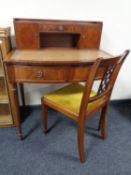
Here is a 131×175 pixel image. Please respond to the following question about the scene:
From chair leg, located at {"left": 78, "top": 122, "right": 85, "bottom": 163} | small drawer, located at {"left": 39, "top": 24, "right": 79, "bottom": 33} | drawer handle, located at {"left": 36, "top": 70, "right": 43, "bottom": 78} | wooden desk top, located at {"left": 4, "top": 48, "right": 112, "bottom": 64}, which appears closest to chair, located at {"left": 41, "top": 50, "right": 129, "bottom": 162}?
chair leg, located at {"left": 78, "top": 122, "right": 85, "bottom": 163}

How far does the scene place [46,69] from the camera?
3.72ft

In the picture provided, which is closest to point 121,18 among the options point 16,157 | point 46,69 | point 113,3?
point 113,3

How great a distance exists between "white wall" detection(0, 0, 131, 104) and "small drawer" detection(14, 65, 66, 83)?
23.0 inches

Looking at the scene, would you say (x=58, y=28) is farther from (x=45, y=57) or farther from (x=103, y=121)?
(x=103, y=121)

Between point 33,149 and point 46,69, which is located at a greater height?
point 46,69

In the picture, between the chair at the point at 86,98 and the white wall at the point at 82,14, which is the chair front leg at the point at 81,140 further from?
the white wall at the point at 82,14

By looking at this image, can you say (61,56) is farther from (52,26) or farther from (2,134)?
(2,134)

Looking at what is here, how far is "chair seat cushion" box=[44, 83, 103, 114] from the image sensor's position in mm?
1250

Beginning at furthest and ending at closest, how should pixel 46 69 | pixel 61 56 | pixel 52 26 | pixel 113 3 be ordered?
pixel 113 3 → pixel 52 26 → pixel 61 56 → pixel 46 69

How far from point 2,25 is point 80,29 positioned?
71cm

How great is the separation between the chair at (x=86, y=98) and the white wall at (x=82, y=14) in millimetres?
485

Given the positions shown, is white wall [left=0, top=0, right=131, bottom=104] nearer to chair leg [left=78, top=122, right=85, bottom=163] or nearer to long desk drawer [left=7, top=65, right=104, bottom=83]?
long desk drawer [left=7, top=65, right=104, bottom=83]

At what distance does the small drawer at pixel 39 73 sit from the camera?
3.69ft

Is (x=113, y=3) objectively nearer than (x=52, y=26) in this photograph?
No
